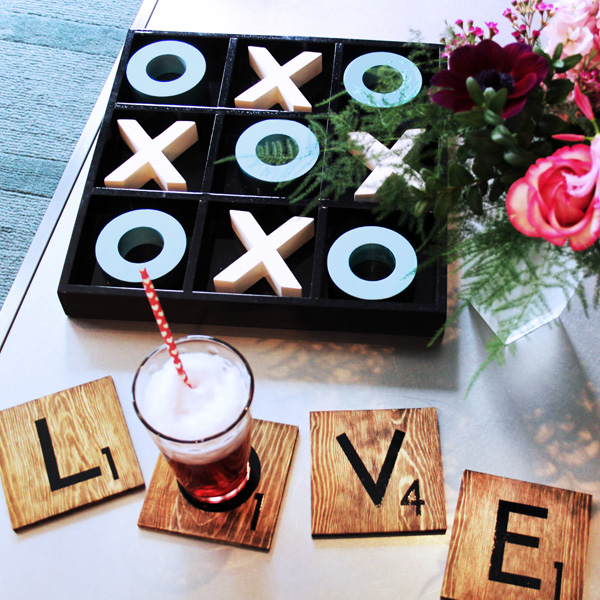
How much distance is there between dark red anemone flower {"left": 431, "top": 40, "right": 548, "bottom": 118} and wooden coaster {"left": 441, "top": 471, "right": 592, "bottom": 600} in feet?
1.81

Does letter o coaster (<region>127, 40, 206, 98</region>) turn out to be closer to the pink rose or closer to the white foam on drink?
the white foam on drink

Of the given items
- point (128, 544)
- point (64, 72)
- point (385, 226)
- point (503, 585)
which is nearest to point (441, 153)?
point (385, 226)

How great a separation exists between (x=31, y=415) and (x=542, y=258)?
812mm

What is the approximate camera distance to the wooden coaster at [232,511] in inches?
40.9

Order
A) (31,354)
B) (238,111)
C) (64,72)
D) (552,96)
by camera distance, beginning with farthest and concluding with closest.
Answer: (64,72) < (238,111) < (31,354) < (552,96)

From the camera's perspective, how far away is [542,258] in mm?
955

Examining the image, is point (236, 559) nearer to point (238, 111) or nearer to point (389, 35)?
point (238, 111)

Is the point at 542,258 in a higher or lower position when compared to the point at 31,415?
higher

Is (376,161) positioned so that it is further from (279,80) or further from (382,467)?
(382,467)

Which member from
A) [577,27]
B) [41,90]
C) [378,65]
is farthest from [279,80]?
[41,90]

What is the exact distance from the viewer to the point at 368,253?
126 centimetres

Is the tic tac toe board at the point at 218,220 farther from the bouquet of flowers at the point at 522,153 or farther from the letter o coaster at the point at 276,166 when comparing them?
the bouquet of flowers at the point at 522,153

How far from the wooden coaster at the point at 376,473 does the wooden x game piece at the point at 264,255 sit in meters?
0.24

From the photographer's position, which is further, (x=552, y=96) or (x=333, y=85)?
(x=333, y=85)
